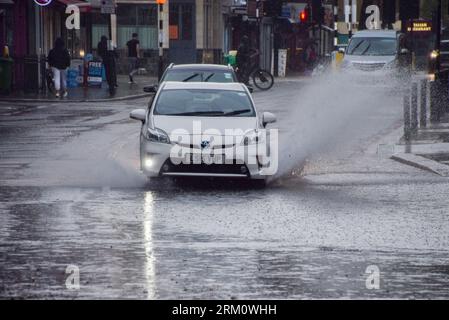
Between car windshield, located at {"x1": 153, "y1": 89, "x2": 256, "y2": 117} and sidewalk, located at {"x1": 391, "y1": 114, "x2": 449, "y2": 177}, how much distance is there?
3088 millimetres

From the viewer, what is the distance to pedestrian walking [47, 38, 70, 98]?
37938 millimetres

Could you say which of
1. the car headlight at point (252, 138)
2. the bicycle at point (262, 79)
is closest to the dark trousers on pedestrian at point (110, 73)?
the bicycle at point (262, 79)

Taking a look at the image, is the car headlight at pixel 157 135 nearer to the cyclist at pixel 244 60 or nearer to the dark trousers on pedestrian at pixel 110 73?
the dark trousers on pedestrian at pixel 110 73

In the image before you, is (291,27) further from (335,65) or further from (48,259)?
(48,259)

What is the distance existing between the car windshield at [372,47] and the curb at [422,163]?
25554 mm

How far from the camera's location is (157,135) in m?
17.5

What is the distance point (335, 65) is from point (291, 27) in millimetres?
25662

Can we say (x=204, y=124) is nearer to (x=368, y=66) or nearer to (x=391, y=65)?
(x=368, y=66)

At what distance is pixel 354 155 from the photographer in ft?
73.2

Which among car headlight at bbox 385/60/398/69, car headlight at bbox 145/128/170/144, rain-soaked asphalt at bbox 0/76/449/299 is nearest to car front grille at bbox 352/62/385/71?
car headlight at bbox 385/60/398/69

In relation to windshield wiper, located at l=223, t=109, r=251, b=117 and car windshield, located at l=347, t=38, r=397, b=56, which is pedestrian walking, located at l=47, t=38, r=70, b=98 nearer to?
car windshield, located at l=347, t=38, r=397, b=56

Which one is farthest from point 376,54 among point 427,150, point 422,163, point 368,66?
point 422,163

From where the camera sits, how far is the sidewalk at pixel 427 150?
66.0 ft

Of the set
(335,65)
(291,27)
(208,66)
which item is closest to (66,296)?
(208,66)
